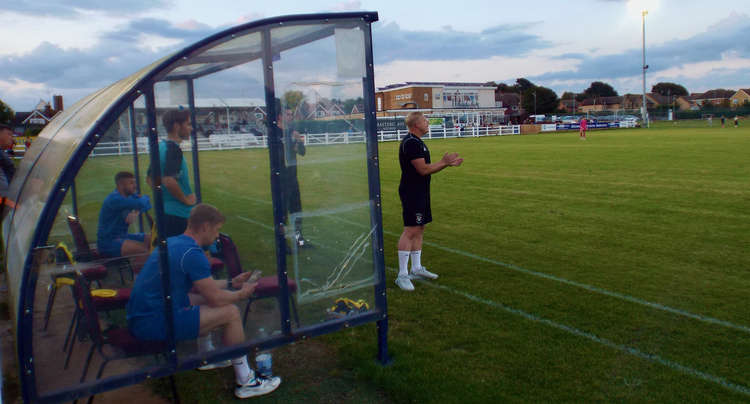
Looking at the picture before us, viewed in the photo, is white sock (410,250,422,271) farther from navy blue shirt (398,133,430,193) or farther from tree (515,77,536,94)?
tree (515,77,536,94)

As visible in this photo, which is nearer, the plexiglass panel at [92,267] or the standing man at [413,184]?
the plexiglass panel at [92,267]

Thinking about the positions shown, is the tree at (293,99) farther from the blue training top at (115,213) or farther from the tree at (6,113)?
the tree at (6,113)

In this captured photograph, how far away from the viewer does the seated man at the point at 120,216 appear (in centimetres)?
455

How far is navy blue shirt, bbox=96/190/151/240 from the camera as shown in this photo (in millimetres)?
4824

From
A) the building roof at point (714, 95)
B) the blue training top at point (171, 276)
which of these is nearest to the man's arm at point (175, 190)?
the blue training top at point (171, 276)

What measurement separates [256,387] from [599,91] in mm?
176137

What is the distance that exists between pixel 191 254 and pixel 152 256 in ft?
0.85

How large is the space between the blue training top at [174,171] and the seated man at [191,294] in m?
0.21

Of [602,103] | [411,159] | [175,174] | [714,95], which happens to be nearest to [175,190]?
[175,174]

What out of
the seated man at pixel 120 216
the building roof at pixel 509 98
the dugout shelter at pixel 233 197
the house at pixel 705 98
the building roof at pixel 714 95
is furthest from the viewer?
the building roof at pixel 714 95

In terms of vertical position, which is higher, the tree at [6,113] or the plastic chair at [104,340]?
the tree at [6,113]

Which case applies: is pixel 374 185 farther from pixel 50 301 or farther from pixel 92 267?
pixel 50 301

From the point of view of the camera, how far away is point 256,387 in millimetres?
4336

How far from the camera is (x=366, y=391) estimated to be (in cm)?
435
